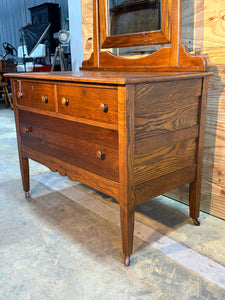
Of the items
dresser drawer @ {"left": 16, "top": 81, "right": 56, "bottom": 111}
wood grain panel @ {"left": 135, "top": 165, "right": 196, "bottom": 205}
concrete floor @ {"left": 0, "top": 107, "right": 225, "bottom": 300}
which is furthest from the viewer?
dresser drawer @ {"left": 16, "top": 81, "right": 56, "bottom": 111}

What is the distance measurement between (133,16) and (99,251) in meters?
1.27

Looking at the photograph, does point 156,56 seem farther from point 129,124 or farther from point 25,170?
point 25,170

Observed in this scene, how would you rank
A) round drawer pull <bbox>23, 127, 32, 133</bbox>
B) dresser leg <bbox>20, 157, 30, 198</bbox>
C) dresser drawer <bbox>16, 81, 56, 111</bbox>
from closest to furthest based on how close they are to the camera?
dresser drawer <bbox>16, 81, 56, 111</bbox>
round drawer pull <bbox>23, 127, 32, 133</bbox>
dresser leg <bbox>20, 157, 30, 198</bbox>

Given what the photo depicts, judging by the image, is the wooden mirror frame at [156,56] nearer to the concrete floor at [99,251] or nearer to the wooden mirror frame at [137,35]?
the wooden mirror frame at [137,35]

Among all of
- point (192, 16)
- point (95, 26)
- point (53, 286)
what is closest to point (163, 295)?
point (53, 286)

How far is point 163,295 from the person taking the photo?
1.13m

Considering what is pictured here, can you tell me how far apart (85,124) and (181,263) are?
0.74 metres

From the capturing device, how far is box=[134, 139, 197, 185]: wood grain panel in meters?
1.25

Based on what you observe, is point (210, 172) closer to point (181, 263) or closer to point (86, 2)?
point (181, 263)

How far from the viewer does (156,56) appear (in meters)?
1.59

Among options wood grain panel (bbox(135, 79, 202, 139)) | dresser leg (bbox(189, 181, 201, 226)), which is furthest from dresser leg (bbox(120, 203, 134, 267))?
dresser leg (bbox(189, 181, 201, 226))

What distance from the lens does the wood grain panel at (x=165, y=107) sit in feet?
3.87

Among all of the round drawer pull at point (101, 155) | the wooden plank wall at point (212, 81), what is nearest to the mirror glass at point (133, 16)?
the wooden plank wall at point (212, 81)

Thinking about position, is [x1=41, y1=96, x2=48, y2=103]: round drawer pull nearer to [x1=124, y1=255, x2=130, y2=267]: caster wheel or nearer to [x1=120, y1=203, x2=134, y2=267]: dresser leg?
[x1=120, y1=203, x2=134, y2=267]: dresser leg
